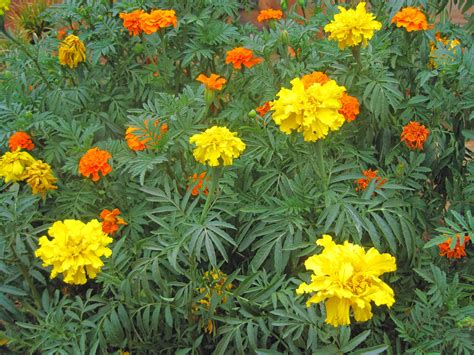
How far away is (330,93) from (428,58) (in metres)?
0.84

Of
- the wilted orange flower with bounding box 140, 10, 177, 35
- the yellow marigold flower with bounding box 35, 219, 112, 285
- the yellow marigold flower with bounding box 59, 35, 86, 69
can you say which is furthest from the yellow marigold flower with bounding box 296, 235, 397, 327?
the yellow marigold flower with bounding box 59, 35, 86, 69

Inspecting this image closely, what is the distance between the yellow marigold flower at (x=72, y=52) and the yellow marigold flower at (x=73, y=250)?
3.27 ft

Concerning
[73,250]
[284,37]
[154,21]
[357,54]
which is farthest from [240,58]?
[73,250]

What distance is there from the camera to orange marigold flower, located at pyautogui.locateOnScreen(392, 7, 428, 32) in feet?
6.97

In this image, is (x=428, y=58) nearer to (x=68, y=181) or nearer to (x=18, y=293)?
(x=68, y=181)

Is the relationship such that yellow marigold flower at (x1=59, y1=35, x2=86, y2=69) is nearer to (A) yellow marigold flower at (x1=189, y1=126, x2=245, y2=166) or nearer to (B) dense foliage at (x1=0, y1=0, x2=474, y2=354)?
(B) dense foliage at (x1=0, y1=0, x2=474, y2=354)

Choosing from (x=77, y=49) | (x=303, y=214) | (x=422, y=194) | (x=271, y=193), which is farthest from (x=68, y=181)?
(x=422, y=194)

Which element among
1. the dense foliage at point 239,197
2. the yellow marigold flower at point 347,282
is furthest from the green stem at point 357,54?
the yellow marigold flower at point 347,282

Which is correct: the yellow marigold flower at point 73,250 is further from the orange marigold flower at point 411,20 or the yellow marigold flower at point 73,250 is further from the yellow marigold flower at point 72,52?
the orange marigold flower at point 411,20

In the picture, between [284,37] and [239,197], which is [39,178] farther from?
[284,37]

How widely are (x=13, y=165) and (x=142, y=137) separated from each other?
1.56 feet

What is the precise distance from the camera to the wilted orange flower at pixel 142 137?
199cm

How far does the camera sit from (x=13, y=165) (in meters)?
2.04

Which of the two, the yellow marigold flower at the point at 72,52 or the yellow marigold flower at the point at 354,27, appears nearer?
the yellow marigold flower at the point at 354,27
